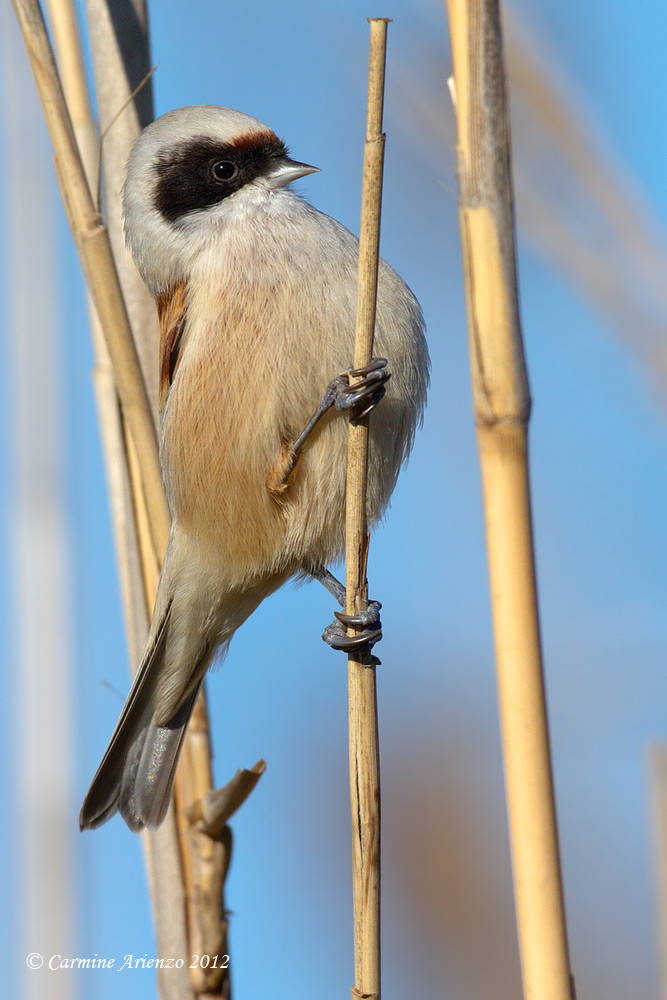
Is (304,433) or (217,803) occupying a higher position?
(304,433)

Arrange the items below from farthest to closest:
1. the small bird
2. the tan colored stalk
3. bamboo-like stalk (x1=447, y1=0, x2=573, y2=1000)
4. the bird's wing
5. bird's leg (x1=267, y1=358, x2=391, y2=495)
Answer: the bird's wing, the small bird, the tan colored stalk, bird's leg (x1=267, y1=358, x2=391, y2=495), bamboo-like stalk (x1=447, y1=0, x2=573, y2=1000)

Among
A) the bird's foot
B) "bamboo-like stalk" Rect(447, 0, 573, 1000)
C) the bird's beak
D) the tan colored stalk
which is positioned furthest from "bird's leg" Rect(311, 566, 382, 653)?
the bird's beak

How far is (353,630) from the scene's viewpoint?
1311mm

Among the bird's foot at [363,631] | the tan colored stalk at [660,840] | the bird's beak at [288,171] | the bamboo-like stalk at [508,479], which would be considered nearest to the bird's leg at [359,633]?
the bird's foot at [363,631]

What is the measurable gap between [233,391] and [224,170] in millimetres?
492

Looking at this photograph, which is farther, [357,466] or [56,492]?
[56,492]

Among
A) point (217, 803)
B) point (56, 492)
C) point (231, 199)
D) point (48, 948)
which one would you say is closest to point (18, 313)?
point (56, 492)

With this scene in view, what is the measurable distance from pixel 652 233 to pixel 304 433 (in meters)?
0.68

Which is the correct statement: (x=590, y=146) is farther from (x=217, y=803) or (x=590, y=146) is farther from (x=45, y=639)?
(x=45, y=639)

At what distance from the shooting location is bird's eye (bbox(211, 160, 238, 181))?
76.0 inches

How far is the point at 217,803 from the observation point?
154 cm

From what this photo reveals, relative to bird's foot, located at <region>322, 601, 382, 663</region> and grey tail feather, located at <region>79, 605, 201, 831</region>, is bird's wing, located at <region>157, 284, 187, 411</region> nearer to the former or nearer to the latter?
grey tail feather, located at <region>79, 605, 201, 831</region>

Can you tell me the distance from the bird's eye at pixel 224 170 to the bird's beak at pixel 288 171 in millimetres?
74

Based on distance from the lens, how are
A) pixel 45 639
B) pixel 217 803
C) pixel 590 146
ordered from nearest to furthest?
pixel 217 803, pixel 590 146, pixel 45 639
